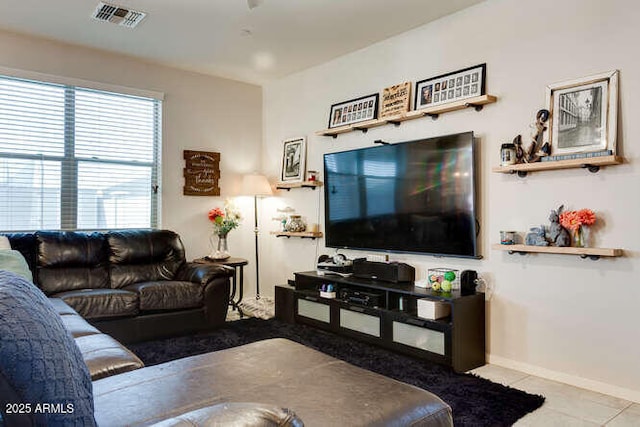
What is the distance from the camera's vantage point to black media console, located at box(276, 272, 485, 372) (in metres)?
3.05

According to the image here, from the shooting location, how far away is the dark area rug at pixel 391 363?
2.41 metres

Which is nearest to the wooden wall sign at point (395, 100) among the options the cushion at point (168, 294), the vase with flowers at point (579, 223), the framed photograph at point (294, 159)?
the framed photograph at point (294, 159)

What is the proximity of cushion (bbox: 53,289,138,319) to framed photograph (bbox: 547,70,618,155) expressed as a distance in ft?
10.9

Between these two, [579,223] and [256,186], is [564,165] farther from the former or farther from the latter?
[256,186]

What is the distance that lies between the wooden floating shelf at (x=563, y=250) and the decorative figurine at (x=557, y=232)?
46mm

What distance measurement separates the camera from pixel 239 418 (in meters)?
0.90

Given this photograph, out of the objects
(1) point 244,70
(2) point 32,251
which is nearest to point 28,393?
(2) point 32,251

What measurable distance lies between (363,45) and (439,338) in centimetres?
275

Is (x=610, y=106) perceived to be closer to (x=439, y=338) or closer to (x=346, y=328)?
(x=439, y=338)

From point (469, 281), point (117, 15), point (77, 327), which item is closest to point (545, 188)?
point (469, 281)

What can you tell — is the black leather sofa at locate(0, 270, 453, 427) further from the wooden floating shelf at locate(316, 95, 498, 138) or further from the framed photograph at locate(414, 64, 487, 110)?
the framed photograph at locate(414, 64, 487, 110)

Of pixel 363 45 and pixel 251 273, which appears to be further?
pixel 251 273

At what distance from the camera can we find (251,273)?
553 centimetres

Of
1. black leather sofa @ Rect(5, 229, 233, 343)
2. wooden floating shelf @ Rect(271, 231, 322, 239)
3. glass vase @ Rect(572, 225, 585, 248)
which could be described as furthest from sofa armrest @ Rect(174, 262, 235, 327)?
glass vase @ Rect(572, 225, 585, 248)
